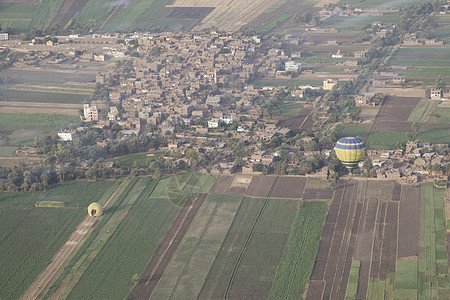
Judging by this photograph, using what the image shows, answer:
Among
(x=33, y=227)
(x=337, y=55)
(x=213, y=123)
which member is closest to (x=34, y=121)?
(x=213, y=123)

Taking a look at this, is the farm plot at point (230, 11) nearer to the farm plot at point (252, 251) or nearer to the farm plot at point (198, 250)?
the farm plot at point (198, 250)

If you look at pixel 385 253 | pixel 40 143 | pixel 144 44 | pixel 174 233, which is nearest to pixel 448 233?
pixel 385 253

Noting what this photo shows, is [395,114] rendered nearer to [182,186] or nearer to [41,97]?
[182,186]

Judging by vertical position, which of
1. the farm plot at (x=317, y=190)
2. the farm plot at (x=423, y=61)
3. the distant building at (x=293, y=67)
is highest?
the farm plot at (x=317, y=190)

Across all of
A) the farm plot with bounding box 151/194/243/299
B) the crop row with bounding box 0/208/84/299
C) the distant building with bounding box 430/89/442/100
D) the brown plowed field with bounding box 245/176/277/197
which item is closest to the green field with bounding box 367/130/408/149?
the brown plowed field with bounding box 245/176/277/197

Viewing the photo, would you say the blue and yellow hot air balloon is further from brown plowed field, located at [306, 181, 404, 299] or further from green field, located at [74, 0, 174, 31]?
green field, located at [74, 0, 174, 31]

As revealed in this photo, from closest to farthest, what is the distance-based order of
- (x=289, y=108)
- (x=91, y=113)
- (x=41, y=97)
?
(x=91, y=113) → (x=289, y=108) → (x=41, y=97)

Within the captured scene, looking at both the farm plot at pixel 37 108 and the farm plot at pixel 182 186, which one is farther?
the farm plot at pixel 37 108

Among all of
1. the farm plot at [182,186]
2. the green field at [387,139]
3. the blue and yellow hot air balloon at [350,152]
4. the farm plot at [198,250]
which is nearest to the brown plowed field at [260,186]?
the farm plot at [198,250]
